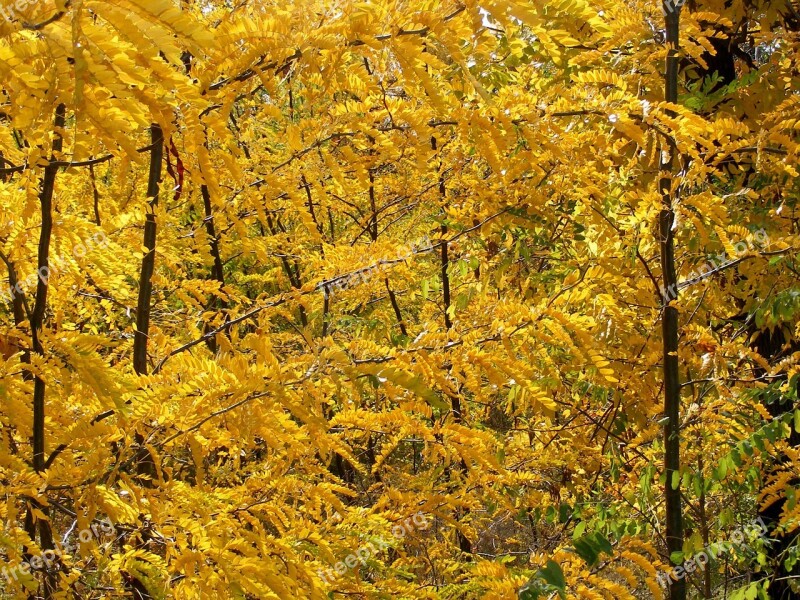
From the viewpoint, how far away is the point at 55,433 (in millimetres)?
2285

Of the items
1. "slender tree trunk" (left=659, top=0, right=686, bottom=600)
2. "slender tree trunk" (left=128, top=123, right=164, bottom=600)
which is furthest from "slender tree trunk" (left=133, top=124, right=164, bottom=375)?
"slender tree trunk" (left=659, top=0, right=686, bottom=600)

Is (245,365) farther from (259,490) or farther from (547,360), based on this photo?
(547,360)

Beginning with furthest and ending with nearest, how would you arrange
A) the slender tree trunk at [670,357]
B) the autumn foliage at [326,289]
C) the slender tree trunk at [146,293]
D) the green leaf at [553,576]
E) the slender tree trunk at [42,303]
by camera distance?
the slender tree trunk at [670,357]
the slender tree trunk at [146,293]
the slender tree trunk at [42,303]
the green leaf at [553,576]
the autumn foliage at [326,289]

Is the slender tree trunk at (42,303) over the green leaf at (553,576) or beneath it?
over

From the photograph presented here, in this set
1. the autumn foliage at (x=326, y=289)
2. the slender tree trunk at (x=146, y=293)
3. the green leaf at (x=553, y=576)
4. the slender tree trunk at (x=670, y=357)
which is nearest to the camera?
the autumn foliage at (x=326, y=289)

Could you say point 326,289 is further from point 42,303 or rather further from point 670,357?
point 670,357

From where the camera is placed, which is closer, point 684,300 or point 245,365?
point 245,365

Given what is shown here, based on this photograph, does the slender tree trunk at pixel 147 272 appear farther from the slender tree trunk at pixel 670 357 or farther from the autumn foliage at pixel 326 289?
the slender tree trunk at pixel 670 357

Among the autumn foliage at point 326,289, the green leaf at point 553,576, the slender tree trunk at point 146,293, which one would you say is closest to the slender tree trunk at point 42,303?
the autumn foliage at point 326,289

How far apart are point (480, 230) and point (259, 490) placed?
6.55 ft

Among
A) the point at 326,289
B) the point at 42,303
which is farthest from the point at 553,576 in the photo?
the point at 42,303

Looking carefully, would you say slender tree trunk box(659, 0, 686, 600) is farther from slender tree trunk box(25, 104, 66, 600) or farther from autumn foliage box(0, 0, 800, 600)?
slender tree trunk box(25, 104, 66, 600)

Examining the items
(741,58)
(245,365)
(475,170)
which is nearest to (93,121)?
(245,365)

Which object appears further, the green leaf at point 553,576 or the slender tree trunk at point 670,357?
the slender tree trunk at point 670,357
